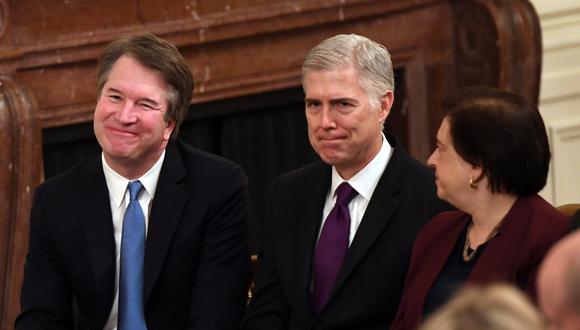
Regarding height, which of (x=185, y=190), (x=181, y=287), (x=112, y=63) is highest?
(x=112, y=63)

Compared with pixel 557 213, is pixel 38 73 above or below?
above

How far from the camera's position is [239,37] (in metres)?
4.98

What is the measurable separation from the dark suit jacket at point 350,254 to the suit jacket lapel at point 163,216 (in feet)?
0.87

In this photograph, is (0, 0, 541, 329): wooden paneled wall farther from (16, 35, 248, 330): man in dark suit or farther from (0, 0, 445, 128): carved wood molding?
(16, 35, 248, 330): man in dark suit

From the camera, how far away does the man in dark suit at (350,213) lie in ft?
11.1

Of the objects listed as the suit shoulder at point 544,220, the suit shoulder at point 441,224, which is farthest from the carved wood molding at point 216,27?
the suit shoulder at point 544,220

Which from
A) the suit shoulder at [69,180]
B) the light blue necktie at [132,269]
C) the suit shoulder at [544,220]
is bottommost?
the light blue necktie at [132,269]

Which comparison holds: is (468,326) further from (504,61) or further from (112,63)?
(504,61)

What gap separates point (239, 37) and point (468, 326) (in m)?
3.37

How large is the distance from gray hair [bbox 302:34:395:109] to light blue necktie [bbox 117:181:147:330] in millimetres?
594

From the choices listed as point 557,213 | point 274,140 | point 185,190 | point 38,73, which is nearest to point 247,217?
point 185,190

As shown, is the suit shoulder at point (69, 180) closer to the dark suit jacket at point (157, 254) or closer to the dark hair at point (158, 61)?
the dark suit jacket at point (157, 254)

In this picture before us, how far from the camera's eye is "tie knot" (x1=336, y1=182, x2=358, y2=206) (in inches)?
136

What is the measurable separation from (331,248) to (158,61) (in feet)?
2.18
